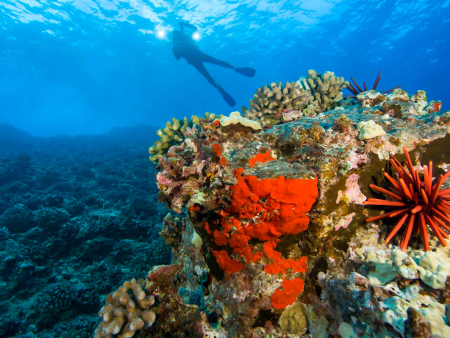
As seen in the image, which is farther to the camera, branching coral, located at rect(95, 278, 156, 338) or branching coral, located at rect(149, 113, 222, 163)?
branching coral, located at rect(149, 113, 222, 163)

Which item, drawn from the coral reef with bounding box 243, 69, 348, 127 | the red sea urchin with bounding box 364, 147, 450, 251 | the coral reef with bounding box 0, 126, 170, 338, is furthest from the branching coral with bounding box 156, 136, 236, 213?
the coral reef with bounding box 0, 126, 170, 338

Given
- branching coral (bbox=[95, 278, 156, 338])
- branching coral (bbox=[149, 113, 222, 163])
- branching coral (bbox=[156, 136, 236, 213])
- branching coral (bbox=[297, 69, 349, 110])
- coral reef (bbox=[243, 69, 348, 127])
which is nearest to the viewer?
branching coral (bbox=[95, 278, 156, 338])

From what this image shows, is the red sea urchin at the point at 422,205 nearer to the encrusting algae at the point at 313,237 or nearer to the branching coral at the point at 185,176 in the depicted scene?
the encrusting algae at the point at 313,237

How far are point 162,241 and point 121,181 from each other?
370 inches

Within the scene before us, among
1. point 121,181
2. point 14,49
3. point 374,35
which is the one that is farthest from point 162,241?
point 14,49

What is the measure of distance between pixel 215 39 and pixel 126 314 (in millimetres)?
51039

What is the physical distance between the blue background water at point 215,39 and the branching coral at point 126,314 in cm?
3765

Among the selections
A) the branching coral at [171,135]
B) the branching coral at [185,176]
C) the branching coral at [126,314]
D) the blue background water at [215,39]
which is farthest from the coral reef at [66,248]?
the blue background water at [215,39]

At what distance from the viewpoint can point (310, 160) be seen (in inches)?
120

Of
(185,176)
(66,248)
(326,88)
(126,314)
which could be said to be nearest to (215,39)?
(326,88)

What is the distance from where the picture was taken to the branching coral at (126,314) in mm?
2857

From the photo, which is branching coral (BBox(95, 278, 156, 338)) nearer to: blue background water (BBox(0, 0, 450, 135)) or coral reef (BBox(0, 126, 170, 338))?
coral reef (BBox(0, 126, 170, 338))

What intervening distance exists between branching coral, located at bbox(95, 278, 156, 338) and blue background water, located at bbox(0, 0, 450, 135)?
37654 millimetres

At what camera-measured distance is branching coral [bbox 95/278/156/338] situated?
2857mm
